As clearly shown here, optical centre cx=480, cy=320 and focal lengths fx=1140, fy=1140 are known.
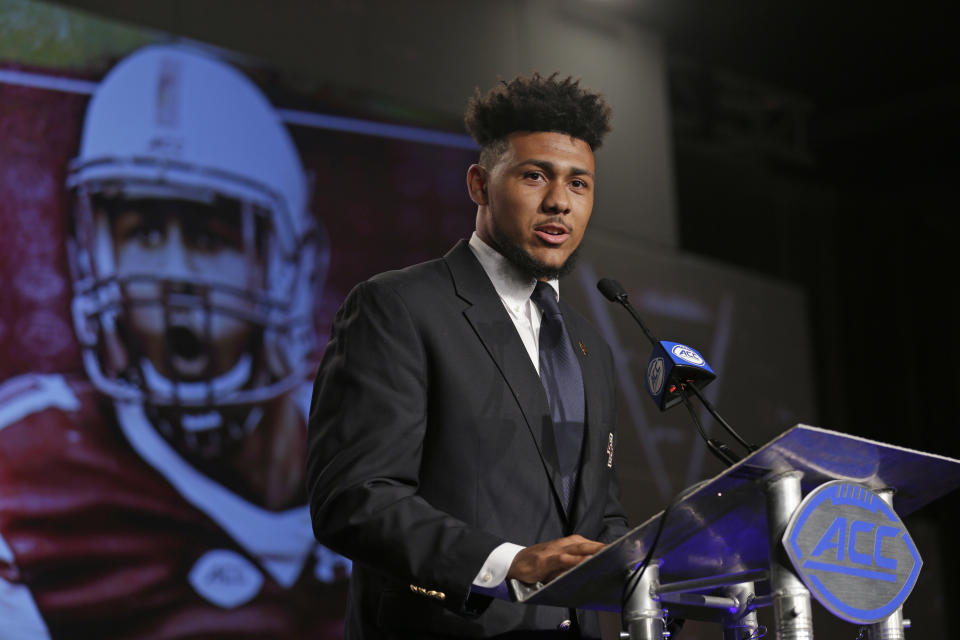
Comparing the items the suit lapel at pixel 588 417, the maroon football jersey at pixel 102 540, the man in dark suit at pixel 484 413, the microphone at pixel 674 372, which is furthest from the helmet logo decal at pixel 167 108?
the microphone at pixel 674 372

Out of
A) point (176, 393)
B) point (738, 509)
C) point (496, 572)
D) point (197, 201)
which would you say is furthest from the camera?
point (197, 201)

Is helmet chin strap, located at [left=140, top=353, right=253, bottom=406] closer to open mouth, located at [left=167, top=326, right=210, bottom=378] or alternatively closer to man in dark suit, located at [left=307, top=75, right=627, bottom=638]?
open mouth, located at [left=167, top=326, right=210, bottom=378]

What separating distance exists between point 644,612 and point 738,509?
178 millimetres

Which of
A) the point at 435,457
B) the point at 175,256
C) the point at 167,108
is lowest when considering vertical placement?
the point at 435,457

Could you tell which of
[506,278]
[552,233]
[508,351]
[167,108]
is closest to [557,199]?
[552,233]

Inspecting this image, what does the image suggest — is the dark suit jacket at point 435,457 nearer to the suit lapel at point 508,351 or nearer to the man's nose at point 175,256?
the suit lapel at point 508,351

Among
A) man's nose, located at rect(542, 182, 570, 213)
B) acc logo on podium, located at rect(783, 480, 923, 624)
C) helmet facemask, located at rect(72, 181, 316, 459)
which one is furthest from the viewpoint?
helmet facemask, located at rect(72, 181, 316, 459)

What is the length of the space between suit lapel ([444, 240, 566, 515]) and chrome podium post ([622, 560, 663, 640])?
0.41 m

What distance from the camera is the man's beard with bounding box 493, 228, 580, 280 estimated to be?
6.76 feet

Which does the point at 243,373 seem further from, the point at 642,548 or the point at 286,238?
the point at 642,548

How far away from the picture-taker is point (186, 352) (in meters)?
3.85

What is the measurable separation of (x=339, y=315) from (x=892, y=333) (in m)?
7.41

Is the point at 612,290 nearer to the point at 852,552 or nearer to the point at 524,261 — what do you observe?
the point at 524,261

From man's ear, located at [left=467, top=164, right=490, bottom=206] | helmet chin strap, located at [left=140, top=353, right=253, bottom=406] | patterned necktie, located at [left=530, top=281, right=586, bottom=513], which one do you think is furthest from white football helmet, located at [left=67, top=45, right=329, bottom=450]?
patterned necktie, located at [left=530, top=281, right=586, bottom=513]
